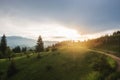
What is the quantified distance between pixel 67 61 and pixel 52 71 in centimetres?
768

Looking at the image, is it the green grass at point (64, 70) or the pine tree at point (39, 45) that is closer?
the green grass at point (64, 70)

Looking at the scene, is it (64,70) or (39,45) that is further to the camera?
(39,45)

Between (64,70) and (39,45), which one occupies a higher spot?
(39,45)

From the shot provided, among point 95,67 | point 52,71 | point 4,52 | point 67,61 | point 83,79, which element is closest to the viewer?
point 83,79

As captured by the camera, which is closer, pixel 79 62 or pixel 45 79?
pixel 45 79

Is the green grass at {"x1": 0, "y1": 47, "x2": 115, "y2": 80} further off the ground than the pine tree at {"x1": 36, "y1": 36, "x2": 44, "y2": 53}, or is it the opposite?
the pine tree at {"x1": 36, "y1": 36, "x2": 44, "y2": 53}

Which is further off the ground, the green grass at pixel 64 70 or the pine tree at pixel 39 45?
the pine tree at pixel 39 45

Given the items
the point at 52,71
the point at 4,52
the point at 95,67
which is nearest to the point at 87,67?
the point at 95,67

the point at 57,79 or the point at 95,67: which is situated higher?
the point at 95,67

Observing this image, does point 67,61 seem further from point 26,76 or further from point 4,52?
point 4,52

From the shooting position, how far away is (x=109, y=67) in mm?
46969

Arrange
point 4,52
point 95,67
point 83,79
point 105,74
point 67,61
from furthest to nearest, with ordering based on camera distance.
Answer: point 4,52, point 67,61, point 95,67, point 83,79, point 105,74

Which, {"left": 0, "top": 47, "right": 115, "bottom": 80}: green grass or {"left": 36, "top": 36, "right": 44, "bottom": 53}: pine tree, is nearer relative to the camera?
{"left": 0, "top": 47, "right": 115, "bottom": 80}: green grass

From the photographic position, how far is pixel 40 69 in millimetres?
65938
